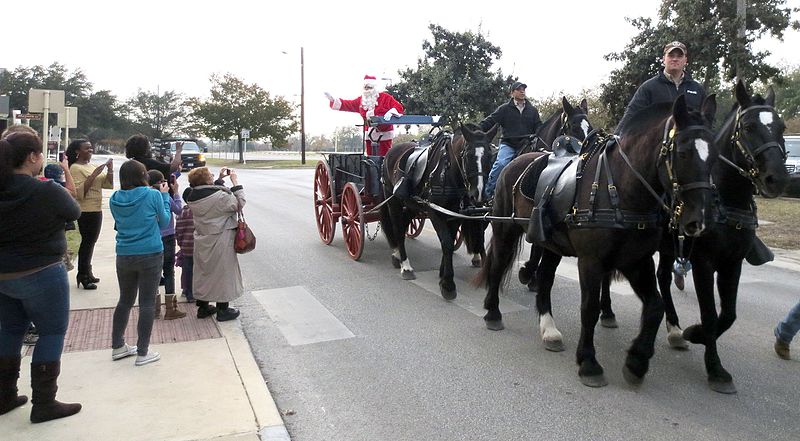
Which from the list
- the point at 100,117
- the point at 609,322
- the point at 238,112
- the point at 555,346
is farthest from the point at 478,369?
the point at 100,117

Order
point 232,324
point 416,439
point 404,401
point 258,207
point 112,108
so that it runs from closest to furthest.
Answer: point 416,439 → point 404,401 → point 232,324 → point 258,207 → point 112,108

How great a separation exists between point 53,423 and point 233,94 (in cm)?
4880

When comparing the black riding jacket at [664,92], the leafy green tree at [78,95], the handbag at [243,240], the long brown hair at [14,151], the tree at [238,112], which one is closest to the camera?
the long brown hair at [14,151]

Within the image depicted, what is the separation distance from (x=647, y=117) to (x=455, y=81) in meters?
19.6

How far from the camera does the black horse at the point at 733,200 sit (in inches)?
157

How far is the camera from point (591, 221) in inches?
165

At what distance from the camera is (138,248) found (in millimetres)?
4562

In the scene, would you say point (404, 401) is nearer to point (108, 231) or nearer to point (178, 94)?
point (108, 231)

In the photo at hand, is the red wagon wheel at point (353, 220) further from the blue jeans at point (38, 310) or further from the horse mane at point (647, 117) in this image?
the blue jeans at point (38, 310)

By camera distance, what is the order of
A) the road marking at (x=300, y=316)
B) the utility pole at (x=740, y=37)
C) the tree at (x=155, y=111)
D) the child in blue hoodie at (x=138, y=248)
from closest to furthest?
the child in blue hoodie at (x=138, y=248)
the road marking at (x=300, y=316)
the utility pole at (x=740, y=37)
the tree at (x=155, y=111)

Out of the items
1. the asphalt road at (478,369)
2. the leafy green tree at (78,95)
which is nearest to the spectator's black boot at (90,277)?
the asphalt road at (478,369)

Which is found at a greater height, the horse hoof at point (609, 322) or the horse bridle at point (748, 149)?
the horse bridle at point (748, 149)

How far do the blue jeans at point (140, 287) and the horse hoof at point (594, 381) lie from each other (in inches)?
133

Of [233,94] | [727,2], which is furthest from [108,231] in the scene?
[233,94]
